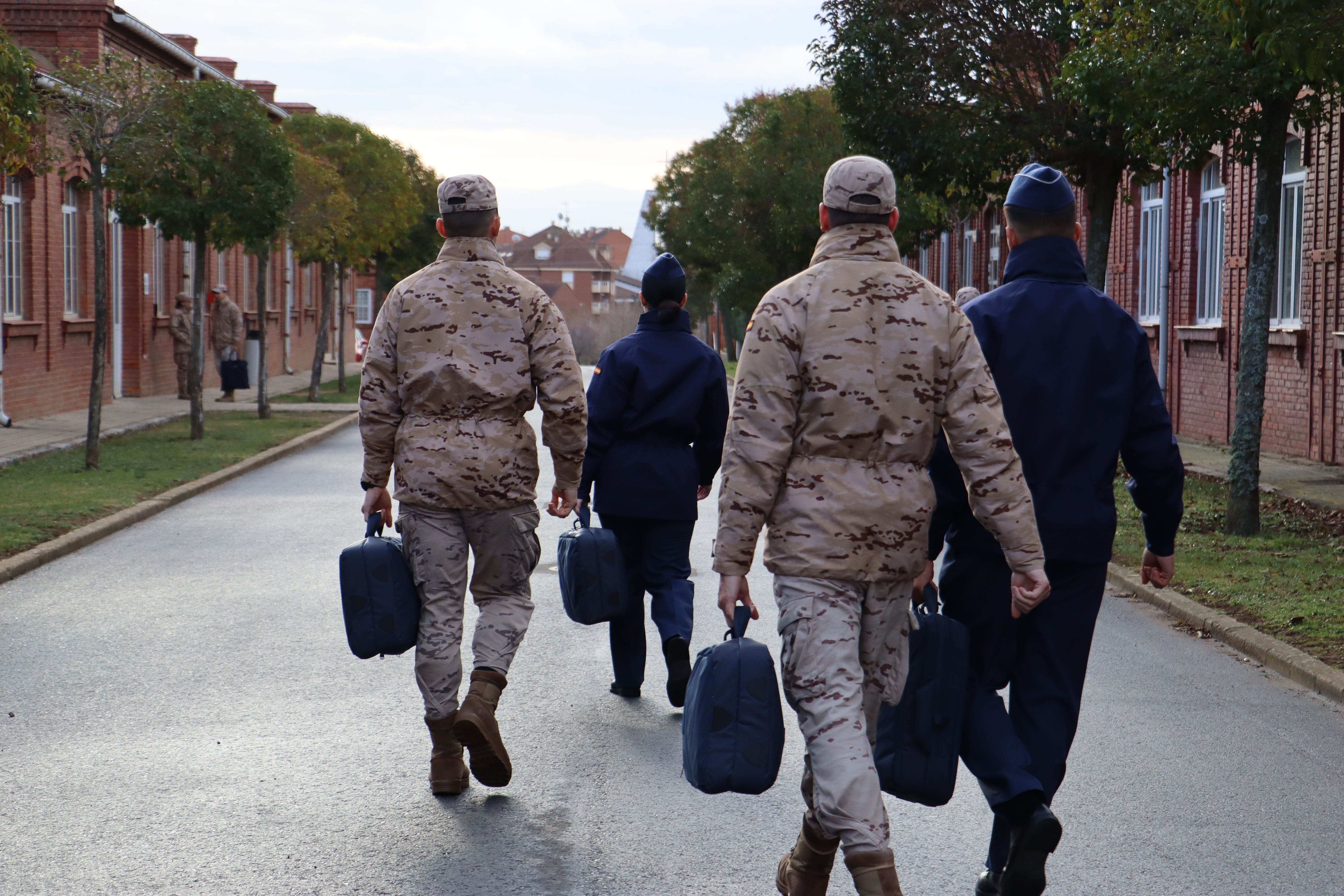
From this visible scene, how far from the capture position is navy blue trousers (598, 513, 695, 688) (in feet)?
21.1

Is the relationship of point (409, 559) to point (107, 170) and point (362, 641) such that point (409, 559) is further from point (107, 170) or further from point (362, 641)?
point (107, 170)

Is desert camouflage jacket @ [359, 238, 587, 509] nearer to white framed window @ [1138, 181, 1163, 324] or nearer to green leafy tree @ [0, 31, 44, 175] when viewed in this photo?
green leafy tree @ [0, 31, 44, 175]

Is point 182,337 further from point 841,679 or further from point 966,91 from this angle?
point 841,679

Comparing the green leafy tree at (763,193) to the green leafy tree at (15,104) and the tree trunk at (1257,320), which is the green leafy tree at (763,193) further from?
the green leafy tree at (15,104)

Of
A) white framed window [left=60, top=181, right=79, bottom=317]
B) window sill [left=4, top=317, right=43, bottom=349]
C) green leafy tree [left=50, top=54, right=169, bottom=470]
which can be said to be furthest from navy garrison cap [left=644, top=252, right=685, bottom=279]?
white framed window [left=60, top=181, right=79, bottom=317]

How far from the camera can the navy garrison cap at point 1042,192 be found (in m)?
4.24

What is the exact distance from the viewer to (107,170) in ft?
59.2

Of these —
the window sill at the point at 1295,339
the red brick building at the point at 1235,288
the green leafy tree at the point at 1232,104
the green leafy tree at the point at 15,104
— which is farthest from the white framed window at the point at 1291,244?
the green leafy tree at the point at 15,104

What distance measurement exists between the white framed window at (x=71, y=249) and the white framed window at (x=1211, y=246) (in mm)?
17625

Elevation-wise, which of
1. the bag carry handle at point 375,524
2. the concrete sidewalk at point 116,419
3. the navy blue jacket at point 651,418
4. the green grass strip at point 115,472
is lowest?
the green grass strip at point 115,472

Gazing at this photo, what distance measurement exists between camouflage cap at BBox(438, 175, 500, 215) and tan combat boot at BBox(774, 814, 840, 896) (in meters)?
2.40

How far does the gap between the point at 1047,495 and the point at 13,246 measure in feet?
72.9

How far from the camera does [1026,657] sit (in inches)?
164

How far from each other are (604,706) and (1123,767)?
6.79 feet
